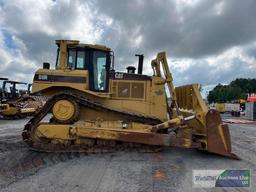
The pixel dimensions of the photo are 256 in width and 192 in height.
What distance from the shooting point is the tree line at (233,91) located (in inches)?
3851

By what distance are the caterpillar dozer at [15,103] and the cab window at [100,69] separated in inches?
535

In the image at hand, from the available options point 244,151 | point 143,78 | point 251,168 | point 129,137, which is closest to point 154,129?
point 129,137

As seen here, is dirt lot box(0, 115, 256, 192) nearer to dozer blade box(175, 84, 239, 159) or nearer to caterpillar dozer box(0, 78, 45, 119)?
dozer blade box(175, 84, 239, 159)

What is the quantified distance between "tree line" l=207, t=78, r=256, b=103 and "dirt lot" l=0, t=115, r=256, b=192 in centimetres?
8984

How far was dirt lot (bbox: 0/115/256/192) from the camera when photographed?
17.8 ft

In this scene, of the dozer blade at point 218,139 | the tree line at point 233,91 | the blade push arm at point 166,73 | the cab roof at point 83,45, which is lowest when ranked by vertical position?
the dozer blade at point 218,139

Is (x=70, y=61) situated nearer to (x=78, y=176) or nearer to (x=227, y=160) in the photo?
(x=78, y=176)

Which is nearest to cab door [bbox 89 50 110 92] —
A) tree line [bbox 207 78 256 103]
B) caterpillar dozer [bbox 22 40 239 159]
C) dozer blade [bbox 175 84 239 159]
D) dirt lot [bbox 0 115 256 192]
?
caterpillar dozer [bbox 22 40 239 159]

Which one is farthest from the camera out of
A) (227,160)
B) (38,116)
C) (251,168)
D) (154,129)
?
(38,116)

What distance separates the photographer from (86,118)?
902 cm

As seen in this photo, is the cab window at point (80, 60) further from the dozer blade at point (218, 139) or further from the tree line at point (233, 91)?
the tree line at point (233, 91)

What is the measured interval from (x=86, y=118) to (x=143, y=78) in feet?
6.90

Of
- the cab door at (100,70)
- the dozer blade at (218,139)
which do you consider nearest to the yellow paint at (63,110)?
the cab door at (100,70)

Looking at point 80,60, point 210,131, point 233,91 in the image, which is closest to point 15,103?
point 80,60
